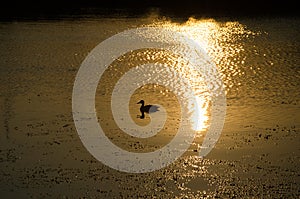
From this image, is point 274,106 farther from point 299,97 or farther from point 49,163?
point 49,163

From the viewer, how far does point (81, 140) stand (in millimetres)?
9797

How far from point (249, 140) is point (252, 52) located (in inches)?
Result: 365

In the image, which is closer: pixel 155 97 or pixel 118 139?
pixel 118 139

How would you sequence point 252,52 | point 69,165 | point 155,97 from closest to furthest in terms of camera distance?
point 69,165, point 155,97, point 252,52

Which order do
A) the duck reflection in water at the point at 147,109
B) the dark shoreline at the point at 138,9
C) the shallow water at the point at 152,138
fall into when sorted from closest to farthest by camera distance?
1. the shallow water at the point at 152,138
2. the duck reflection in water at the point at 147,109
3. the dark shoreline at the point at 138,9

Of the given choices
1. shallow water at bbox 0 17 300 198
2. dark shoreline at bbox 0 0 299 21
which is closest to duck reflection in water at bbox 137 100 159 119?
shallow water at bbox 0 17 300 198

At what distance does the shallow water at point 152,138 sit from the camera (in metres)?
7.85

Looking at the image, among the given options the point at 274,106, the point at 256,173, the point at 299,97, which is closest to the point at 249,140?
the point at 256,173

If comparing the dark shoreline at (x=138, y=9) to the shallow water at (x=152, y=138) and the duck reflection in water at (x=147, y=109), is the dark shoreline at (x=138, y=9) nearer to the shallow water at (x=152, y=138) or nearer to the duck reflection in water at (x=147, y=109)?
the shallow water at (x=152, y=138)

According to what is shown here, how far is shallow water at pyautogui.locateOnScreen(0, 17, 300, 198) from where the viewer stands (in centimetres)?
785

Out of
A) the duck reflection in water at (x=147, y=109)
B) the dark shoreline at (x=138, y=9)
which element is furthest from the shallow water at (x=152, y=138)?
the dark shoreline at (x=138, y=9)

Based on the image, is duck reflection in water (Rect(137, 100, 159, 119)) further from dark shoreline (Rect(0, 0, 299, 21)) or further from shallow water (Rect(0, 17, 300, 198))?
dark shoreline (Rect(0, 0, 299, 21))

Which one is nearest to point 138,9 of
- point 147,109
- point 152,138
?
point 147,109

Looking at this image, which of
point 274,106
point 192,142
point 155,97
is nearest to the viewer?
point 192,142
